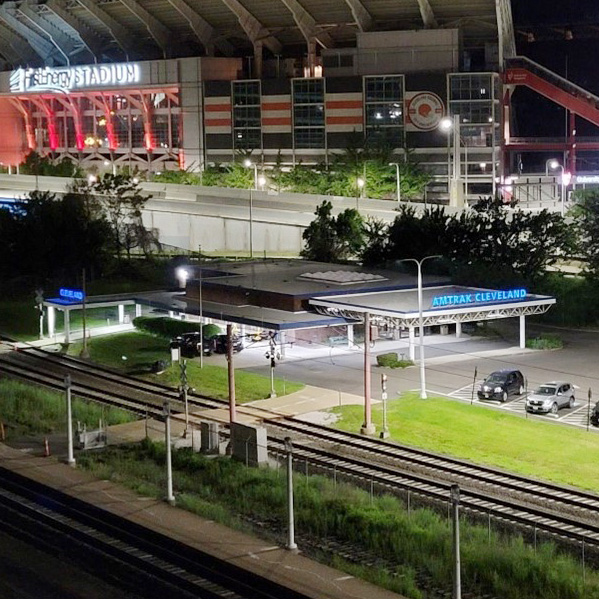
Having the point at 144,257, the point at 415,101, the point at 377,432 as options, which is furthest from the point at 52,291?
the point at 415,101

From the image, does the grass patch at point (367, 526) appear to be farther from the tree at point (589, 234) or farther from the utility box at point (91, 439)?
the tree at point (589, 234)

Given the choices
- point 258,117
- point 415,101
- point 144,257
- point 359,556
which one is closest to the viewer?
point 359,556

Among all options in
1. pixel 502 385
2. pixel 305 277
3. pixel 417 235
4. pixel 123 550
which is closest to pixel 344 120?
pixel 417 235

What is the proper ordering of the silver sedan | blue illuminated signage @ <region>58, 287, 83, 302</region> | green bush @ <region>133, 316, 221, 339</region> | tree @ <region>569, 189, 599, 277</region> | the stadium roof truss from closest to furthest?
the silver sedan → green bush @ <region>133, 316, 221, 339</region> → blue illuminated signage @ <region>58, 287, 83, 302</region> → tree @ <region>569, 189, 599, 277</region> → the stadium roof truss

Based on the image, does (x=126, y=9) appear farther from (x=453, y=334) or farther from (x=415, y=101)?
(x=453, y=334)

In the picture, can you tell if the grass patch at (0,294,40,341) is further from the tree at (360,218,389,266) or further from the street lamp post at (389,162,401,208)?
the street lamp post at (389,162,401,208)

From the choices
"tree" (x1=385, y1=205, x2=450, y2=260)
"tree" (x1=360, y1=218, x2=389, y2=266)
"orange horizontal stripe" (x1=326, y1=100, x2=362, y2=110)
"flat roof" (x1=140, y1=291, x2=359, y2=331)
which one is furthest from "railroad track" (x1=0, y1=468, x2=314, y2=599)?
"orange horizontal stripe" (x1=326, y1=100, x2=362, y2=110)

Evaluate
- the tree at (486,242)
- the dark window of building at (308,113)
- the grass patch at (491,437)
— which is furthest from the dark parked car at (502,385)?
the dark window of building at (308,113)
